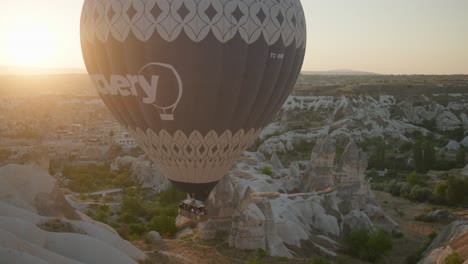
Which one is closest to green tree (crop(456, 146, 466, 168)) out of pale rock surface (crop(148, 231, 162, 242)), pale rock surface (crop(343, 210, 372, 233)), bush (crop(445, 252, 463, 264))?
pale rock surface (crop(343, 210, 372, 233))

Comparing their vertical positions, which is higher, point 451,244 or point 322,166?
point 322,166

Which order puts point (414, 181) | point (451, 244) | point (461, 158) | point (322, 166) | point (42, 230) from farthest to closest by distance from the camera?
1. point (461, 158)
2. point (414, 181)
3. point (322, 166)
4. point (451, 244)
5. point (42, 230)

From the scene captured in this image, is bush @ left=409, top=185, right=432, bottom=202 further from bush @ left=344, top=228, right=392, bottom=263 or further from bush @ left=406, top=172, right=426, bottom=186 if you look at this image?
bush @ left=344, top=228, right=392, bottom=263

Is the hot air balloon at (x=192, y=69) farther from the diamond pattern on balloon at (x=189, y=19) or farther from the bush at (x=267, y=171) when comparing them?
the bush at (x=267, y=171)

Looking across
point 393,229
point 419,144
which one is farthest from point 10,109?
point 393,229

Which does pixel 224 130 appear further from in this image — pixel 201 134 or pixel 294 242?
pixel 294 242

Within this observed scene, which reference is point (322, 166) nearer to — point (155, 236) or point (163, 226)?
point (163, 226)

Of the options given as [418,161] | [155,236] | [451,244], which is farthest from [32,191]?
[418,161]
